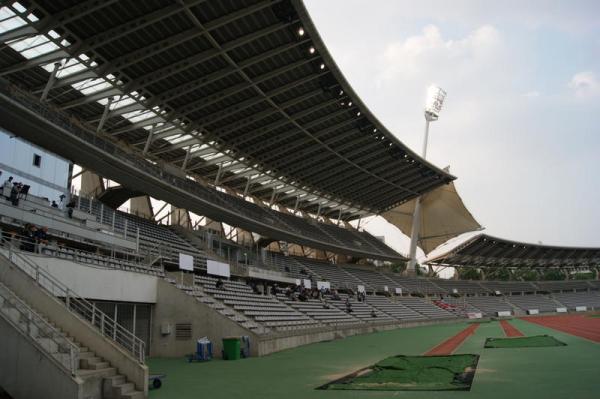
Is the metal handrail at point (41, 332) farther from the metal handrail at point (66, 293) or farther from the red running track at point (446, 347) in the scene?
the red running track at point (446, 347)

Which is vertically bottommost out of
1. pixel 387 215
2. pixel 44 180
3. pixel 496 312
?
pixel 496 312

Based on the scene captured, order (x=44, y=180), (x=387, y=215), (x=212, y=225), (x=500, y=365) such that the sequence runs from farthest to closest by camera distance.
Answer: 1. (x=387, y=215)
2. (x=212, y=225)
3. (x=44, y=180)
4. (x=500, y=365)

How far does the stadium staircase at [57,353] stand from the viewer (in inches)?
361

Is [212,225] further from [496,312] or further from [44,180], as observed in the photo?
[496,312]

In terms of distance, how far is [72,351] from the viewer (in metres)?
9.14

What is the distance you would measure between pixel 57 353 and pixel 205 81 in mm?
19719

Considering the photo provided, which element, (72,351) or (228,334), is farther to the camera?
(228,334)

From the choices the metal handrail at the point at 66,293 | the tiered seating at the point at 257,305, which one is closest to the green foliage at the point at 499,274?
the tiered seating at the point at 257,305

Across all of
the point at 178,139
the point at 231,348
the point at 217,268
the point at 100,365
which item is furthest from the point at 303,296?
the point at 100,365

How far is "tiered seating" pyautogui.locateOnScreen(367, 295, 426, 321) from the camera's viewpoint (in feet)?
151

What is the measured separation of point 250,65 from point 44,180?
460 inches

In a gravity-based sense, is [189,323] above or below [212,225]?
below

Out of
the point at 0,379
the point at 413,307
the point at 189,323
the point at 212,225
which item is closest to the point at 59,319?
the point at 0,379

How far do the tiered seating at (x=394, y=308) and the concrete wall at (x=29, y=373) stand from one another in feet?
127
